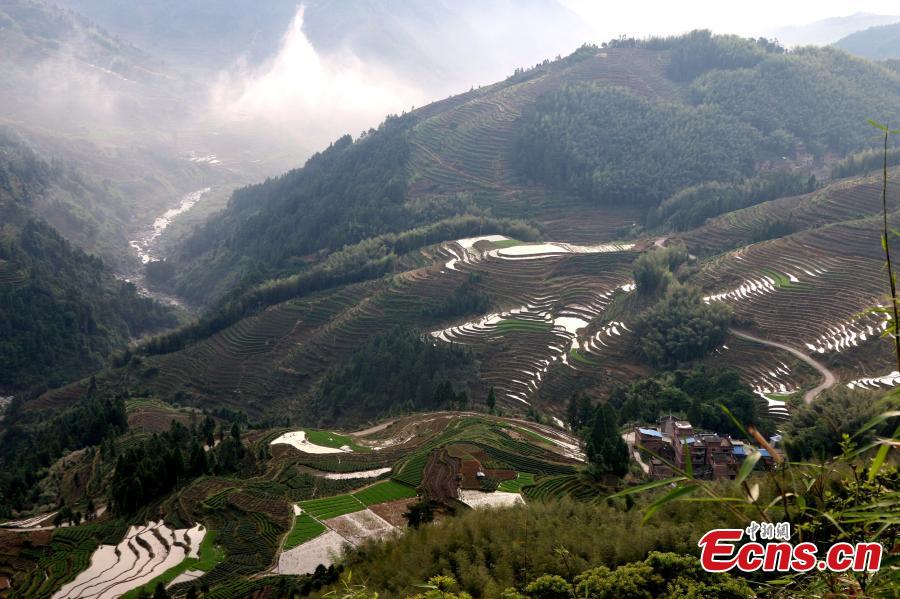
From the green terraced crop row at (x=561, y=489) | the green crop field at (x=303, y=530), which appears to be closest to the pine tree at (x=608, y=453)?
the green terraced crop row at (x=561, y=489)

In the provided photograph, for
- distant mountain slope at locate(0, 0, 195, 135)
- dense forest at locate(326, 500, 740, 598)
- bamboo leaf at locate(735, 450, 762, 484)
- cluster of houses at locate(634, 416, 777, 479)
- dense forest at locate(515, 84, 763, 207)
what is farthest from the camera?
distant mountain slope at locate(0, 0, 195, 135)

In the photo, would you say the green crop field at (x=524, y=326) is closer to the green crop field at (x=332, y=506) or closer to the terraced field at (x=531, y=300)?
the terraced field at (x=531, y=300)

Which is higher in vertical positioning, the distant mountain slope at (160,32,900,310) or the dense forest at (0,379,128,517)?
the distant mountain slope at (160,32,900,310)

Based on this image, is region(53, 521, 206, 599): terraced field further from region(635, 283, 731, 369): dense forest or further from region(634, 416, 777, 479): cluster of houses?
region(635, 283, 731, 369): dense forest

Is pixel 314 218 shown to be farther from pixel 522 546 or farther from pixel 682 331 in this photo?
pixel 522 546

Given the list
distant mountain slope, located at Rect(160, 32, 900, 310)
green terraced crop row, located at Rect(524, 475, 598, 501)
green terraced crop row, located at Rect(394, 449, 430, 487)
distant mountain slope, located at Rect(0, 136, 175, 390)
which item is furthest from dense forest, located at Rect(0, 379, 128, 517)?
distant mountain slope, located at Rect(160, 32, 900, 310)

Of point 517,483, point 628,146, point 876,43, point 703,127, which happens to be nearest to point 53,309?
point 517,483

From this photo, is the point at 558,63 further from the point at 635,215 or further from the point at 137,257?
the point at 137,257
